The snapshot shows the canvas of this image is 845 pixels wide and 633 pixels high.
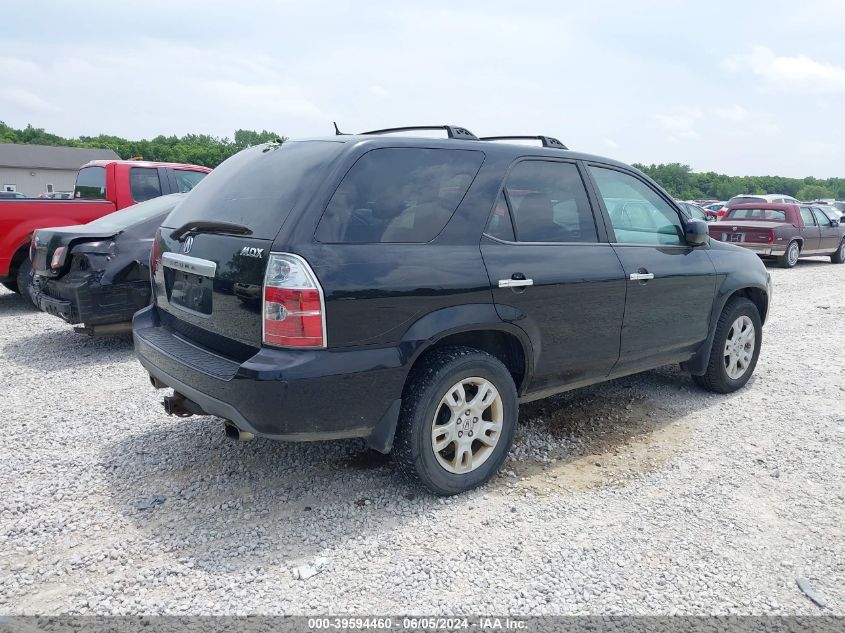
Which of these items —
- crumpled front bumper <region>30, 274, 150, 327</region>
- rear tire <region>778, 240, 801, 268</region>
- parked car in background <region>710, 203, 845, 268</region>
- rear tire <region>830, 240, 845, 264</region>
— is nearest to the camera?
crumpled front bumper <region>30, 274, 150, 327</region>

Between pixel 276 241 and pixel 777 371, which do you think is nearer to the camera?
pixel 276 241

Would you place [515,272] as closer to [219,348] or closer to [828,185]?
[219,348]

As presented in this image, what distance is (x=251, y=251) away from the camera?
9.70 feet

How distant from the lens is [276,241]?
289 cm

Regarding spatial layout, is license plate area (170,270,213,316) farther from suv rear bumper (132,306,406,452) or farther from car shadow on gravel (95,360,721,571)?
car shadow on gravel (95,360,721,571)

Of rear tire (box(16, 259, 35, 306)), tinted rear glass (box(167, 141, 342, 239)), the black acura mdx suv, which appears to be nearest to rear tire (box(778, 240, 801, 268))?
the black acura mdx suv

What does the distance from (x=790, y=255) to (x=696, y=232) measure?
1335 centimetres

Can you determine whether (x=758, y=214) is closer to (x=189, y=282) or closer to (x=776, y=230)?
(x=776, y=230)

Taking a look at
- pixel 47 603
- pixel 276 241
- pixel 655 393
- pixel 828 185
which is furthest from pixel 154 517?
pixel 828 185

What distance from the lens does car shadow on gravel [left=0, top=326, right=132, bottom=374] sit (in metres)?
5.95

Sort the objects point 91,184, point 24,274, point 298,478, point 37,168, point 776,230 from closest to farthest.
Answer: point 298,478 → point 24,274 → point 91,184 → point 776,230 → point 37,168

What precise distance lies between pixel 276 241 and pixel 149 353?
47.5 inches

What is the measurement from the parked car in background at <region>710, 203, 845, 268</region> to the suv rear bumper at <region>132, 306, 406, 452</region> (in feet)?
47.0

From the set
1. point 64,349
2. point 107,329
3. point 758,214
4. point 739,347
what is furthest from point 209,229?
point 758,214
